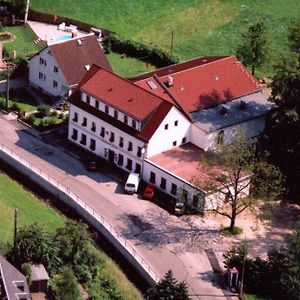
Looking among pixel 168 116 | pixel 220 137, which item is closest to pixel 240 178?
pixel 220 137

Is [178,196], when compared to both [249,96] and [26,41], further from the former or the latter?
[26,41]

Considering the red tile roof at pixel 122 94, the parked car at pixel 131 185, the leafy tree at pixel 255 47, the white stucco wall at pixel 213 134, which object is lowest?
the parked car at pixel 131 185

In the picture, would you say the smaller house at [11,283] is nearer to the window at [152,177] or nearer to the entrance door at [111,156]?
the window at [152,177]

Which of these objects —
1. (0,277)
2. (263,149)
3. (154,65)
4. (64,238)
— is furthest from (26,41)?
(0,277)

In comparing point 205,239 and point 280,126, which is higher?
point 280,126

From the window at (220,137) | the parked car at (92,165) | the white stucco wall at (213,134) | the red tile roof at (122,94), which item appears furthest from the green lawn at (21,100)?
the window at (220,137)

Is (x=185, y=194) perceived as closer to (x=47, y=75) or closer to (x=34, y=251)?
(x=34, y=251)
